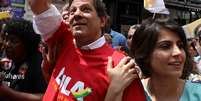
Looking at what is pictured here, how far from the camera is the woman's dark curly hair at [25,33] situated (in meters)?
3.59

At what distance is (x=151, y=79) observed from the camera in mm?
2857

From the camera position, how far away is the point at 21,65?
139 inches

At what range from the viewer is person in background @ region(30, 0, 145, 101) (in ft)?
8.31

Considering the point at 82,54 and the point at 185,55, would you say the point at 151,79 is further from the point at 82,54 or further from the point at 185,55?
the point at 82,54

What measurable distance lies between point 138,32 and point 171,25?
207mm

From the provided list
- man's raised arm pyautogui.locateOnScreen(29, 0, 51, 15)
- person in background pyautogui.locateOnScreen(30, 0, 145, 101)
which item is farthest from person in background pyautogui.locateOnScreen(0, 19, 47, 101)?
man's raised arm pyautogui.locateOnScreen(29, 0, 51, 15)

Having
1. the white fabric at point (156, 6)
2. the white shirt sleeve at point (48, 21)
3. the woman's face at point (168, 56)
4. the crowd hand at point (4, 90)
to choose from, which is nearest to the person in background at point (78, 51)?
the white shirt sleeve at point (48, 21)

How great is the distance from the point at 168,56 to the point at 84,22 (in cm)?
48

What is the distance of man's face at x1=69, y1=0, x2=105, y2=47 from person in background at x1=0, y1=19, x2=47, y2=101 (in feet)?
2.52

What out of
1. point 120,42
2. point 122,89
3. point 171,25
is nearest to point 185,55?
point 171,25

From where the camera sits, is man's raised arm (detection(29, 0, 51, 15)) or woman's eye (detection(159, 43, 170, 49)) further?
woman's eye (detection(159, 43, 170, 49))

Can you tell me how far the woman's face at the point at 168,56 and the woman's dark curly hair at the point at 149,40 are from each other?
0.03m

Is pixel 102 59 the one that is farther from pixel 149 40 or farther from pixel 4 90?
pixel 4 90

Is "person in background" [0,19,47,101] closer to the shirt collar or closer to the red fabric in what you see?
the red fabric
